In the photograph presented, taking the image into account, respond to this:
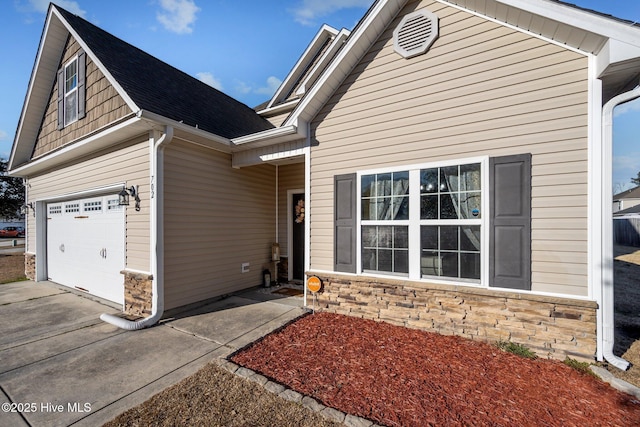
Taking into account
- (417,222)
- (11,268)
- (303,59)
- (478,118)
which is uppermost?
(303,59)

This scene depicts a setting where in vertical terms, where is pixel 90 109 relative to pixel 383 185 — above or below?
above

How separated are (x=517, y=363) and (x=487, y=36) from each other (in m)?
4.29

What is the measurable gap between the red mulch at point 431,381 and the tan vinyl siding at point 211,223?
7.75 ft

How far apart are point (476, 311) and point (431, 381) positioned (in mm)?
1364

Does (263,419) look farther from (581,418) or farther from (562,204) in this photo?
(562,204)

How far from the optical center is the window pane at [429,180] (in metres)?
3.97

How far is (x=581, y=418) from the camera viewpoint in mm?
2262

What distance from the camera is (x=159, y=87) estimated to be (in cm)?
576

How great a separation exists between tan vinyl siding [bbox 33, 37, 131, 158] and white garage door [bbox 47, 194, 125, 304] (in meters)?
1.57

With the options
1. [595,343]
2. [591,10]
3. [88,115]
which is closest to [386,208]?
[595,343]

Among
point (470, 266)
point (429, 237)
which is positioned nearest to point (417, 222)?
point (429, 237)

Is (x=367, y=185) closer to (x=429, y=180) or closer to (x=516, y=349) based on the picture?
(x=429, y=180)

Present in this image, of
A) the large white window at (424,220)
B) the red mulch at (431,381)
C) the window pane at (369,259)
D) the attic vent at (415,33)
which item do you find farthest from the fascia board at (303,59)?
the red mulch at (431,381)

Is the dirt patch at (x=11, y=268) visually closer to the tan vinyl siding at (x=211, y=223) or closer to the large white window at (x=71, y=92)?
the large white window at (x=71, y=92)
